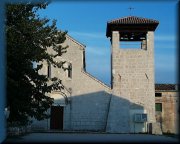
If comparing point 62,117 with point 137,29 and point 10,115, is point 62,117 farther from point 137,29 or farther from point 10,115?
point 10,115

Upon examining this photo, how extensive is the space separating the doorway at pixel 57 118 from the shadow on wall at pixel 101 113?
352 mm

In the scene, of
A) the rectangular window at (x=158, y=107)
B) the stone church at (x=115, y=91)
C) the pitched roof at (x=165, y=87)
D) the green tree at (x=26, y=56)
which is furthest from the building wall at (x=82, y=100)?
the green tree at (x=26, y=56)

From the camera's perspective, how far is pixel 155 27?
1280 inches

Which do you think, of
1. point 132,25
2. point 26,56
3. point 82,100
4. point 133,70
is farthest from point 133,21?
point 26,56

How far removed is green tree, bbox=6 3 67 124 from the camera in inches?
579

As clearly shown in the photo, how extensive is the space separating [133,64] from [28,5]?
1734 centimetres

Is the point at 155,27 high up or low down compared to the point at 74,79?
up

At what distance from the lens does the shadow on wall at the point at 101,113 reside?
31156 mm

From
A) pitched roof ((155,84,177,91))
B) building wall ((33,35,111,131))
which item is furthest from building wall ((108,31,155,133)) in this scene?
pitched roof ((155,84,177,91))

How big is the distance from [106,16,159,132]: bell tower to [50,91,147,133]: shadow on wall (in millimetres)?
74

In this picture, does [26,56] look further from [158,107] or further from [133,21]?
[158,107]

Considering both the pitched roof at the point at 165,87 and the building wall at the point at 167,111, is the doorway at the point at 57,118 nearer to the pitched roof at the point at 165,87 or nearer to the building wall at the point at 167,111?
the building wall at the point at 167,111

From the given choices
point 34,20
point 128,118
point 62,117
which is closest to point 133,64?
point 128,118

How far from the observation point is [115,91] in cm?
3206
